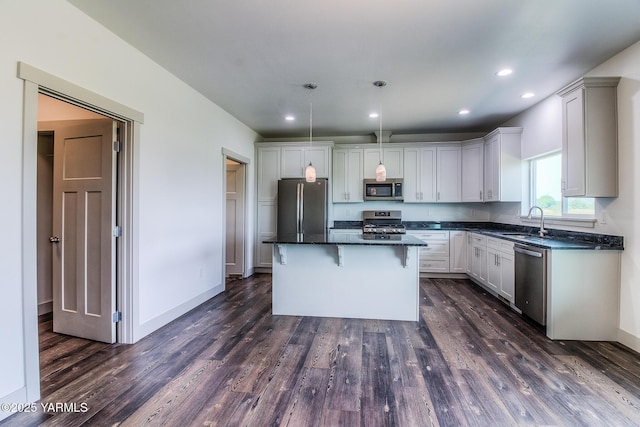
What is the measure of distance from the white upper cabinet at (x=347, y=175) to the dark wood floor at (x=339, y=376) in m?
2.81

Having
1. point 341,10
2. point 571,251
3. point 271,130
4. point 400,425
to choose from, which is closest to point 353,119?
point 271,130

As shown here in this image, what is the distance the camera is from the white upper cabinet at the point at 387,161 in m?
5.50

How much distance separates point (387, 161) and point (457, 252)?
6.68 ft

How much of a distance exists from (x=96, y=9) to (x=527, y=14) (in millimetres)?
3176

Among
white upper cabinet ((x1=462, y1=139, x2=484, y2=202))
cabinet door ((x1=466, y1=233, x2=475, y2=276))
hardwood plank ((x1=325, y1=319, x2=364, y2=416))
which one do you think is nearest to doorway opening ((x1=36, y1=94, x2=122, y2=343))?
hardwood plank ((x1=325, y1=319, x2=364, y2=416))

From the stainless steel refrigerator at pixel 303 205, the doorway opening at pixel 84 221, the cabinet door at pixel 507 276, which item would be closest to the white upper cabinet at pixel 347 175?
the stainless steel refrigerator at pixel 303 205

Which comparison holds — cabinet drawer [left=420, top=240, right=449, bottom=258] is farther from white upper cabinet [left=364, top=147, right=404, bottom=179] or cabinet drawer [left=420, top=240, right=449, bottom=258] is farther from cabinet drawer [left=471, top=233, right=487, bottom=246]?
white upper cabinet [left=364, top=147, right=404, bottom=179]

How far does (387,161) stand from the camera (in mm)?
5520

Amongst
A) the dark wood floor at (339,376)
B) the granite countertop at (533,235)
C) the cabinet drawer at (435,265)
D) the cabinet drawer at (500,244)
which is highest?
the granite countertop at (533,235)

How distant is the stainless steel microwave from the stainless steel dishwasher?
7.48 feet

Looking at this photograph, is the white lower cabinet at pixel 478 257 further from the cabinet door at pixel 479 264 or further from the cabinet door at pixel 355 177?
the cabinet door at pixel 355 177

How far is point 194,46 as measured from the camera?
8.67ft

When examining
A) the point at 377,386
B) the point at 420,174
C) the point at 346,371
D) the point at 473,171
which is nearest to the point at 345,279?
the point at 346,371

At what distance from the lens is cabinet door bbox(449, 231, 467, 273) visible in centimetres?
508
